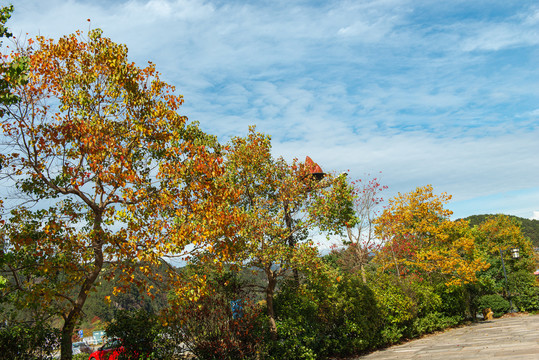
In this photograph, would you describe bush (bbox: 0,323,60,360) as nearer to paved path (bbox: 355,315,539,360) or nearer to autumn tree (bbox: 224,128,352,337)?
autumn tree (bbox: 224,128,352,337)

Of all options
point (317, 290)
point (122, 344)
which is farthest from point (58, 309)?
point (317, 290)

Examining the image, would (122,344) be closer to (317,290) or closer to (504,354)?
(317,290)

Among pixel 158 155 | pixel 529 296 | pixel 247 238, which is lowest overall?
pixel 529 296

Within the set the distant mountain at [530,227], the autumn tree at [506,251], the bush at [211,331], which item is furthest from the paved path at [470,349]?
the distant mountain at [530,227]

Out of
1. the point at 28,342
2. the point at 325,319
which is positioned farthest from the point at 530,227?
the point at 28,342

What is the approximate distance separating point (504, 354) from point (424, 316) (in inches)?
285

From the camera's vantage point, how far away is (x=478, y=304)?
2172 cm

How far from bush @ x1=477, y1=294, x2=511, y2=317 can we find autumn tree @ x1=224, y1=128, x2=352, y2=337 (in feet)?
50.1

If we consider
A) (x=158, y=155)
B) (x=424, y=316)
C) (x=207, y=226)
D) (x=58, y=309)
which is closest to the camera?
(x=207, y=226)

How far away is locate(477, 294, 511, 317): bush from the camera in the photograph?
846 inches

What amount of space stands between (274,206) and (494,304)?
16896 millimetres

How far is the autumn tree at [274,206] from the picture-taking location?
9.66 meters

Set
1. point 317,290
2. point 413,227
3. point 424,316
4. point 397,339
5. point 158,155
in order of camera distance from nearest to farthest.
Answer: point 158,155
point 317,290
point 397,339
point 424,316
point 413,227

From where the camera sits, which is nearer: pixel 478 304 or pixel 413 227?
pixel 413 227
